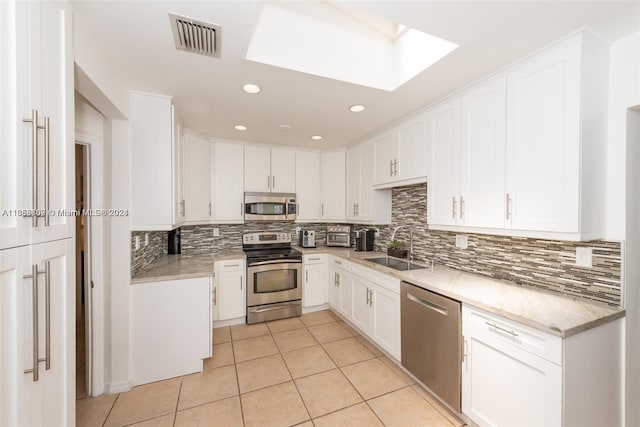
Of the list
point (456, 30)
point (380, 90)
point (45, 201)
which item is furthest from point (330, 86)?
point (45, 201)

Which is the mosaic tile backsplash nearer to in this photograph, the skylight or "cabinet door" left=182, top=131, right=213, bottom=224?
Result: "cabinet door" left=182, top=131, right=213, bottom=224

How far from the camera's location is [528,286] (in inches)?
75.7

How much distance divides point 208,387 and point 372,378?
1363 mm

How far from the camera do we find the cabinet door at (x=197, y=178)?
305 centimetres

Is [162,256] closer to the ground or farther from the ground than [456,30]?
closer to the ground

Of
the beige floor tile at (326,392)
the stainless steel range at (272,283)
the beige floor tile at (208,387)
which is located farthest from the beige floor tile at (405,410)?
the stainless steel range at (272,283)

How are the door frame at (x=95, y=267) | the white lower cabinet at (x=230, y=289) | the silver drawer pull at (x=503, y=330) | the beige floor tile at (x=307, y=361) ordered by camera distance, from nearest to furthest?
1. the silver drawer pull at (x=503, y=330)
2. the door frame at (x=95, y=267)
3. the beige floor tile at (x=307, y=361)
4. the white lower cabinet at (x=230, y=289)

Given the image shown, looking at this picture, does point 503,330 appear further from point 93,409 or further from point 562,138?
point 93,409

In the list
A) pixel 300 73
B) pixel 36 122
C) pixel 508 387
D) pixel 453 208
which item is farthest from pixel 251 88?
pixel 508 387

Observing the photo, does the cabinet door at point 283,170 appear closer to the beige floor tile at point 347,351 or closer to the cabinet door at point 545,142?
the beige floor tile at point 347,351

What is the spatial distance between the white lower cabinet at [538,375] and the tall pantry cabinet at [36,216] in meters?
2.15

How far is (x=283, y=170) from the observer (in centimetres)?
385

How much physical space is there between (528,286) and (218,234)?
11.6 feet

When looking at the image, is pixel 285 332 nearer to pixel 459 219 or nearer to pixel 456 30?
pixel 459 219
